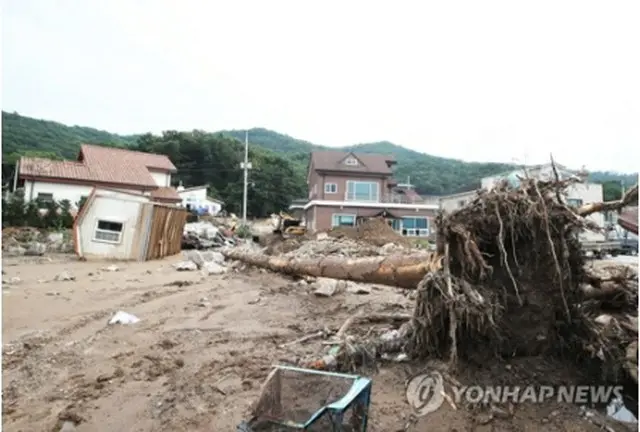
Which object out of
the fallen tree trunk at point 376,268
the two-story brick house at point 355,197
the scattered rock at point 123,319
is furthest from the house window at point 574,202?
the two-story brick house at point 355,197

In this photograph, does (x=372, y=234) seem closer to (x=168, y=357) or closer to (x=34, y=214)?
(x=34, y=214)

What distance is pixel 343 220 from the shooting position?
29891 mm

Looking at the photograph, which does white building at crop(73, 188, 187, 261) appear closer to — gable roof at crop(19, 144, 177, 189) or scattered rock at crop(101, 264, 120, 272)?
scattered rock at crop(101, 264, 120, 272)

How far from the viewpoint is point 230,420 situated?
2.73 meters

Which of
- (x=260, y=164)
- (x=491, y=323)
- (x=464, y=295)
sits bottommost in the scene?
(x=491, y=323)

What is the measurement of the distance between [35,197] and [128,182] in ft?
15.5

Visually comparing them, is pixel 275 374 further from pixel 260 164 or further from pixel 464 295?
pixel 260 164

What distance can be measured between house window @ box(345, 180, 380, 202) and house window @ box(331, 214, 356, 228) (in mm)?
1488

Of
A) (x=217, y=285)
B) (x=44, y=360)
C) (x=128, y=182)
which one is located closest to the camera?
(x=44, y=360)

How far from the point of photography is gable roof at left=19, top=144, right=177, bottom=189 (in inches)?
878

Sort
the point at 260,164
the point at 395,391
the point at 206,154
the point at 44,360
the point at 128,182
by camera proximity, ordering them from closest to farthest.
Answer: the point at 395,391, the point at 44,360, the point at 128,182, the point at 260,164, the point at 206,154

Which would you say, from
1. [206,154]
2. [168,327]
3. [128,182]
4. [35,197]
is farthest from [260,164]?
[168,327]

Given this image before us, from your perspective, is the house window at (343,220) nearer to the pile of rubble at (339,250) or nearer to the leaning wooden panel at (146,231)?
the pile of rubble at (339,250)

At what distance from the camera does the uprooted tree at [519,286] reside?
3.29 metres
